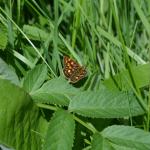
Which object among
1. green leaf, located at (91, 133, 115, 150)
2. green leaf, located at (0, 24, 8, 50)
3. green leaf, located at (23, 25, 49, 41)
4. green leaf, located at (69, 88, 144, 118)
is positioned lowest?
green leaf, located at (91, 133, 115, 150)

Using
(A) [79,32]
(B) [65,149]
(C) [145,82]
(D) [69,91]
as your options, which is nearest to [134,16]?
(A) [79,32]

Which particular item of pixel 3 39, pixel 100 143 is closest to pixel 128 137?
pixel 100 143

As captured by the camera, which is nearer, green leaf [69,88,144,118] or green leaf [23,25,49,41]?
green leaf [69,88,144,118]

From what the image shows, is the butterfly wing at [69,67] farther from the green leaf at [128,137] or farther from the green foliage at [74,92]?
the green leaf at [128,137]

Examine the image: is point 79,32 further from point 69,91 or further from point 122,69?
point 69,91

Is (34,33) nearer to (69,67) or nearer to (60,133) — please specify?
(69,67)

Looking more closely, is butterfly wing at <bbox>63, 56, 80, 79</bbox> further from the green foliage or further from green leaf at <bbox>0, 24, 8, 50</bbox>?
green leaf at <bbox>0, 24, 8, 50</bbox>

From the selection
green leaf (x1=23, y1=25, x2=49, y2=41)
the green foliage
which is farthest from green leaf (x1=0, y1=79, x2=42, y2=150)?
green leaf (x1=23, y1=25, x2=49, y2=41)
